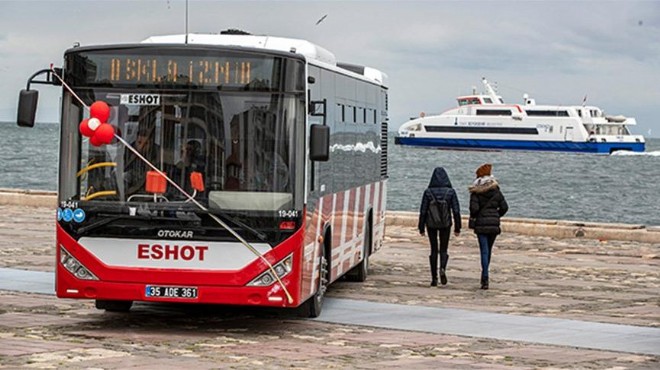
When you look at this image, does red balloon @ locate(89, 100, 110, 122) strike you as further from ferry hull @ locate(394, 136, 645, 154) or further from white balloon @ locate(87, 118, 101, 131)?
ferry hull @ locate(394, 136, 645, 154)

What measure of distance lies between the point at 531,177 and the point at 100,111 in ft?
320

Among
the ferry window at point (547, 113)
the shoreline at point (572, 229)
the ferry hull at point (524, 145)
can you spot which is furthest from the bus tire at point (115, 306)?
the ferry window at point (547, 113)

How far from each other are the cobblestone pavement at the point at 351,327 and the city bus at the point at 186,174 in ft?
1.86

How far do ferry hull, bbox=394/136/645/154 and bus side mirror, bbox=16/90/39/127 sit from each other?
133m

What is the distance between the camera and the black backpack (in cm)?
2006

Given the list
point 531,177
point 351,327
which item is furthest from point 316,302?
point 531,177

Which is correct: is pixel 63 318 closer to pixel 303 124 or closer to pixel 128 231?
pixel 128 231

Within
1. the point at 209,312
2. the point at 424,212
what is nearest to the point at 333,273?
the point at 209,312

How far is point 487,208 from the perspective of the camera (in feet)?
66.0

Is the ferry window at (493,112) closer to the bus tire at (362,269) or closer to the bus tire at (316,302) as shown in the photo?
the bus tire at (362,269)

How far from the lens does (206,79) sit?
14500 mm

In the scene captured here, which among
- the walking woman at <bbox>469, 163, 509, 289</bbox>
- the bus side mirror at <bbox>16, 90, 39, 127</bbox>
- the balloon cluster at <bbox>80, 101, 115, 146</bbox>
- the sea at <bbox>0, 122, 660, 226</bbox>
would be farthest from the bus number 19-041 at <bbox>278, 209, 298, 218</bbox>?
the sea at <bbox>0, 122, 660, 226</bbox>

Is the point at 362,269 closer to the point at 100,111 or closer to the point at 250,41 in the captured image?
the point at 250,41

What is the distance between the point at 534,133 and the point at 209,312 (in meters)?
132
